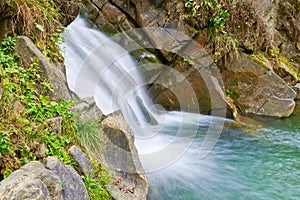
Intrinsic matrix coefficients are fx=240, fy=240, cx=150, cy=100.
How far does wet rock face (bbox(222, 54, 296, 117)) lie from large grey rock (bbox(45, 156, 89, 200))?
224 inches

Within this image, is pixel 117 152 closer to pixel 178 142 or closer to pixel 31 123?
pixel 31 123

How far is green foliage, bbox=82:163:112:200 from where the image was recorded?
230 cm

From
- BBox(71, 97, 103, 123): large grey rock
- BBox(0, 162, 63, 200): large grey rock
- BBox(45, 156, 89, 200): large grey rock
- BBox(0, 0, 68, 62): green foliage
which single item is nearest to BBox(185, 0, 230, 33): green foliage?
BBox(0, 0, 68, 62): green foliage

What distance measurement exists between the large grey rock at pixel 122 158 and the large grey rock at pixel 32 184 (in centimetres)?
103

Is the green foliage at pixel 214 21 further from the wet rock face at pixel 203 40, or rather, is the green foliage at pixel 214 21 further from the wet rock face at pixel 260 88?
the wet rock face at pixel 260 88

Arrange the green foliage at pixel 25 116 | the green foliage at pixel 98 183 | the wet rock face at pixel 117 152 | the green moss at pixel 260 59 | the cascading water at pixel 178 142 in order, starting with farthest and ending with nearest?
the green moss at pixel 260 59 < the cascading water at pixel 178 142 < the wet rock face at pixel 117 152 < the green foliage at pixel 98 183 < the green foliage at pixel 25 116

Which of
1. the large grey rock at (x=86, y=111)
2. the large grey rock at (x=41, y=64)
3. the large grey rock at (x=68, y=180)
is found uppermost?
the large grey rock at (x=41, y=64)

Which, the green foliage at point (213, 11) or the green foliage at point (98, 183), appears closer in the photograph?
the green foliage at point (98, 183)

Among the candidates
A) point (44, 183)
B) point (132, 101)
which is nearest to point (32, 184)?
point (44, 183)

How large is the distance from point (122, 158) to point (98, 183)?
58 cm

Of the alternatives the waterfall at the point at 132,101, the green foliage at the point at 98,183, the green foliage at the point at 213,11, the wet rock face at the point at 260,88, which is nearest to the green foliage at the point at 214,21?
the green foliage at the point at 213,11

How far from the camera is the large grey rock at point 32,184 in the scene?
160cm

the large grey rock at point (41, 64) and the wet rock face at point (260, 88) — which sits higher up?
the large grey rock at point (41, 64)

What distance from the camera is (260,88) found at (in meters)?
6.78
